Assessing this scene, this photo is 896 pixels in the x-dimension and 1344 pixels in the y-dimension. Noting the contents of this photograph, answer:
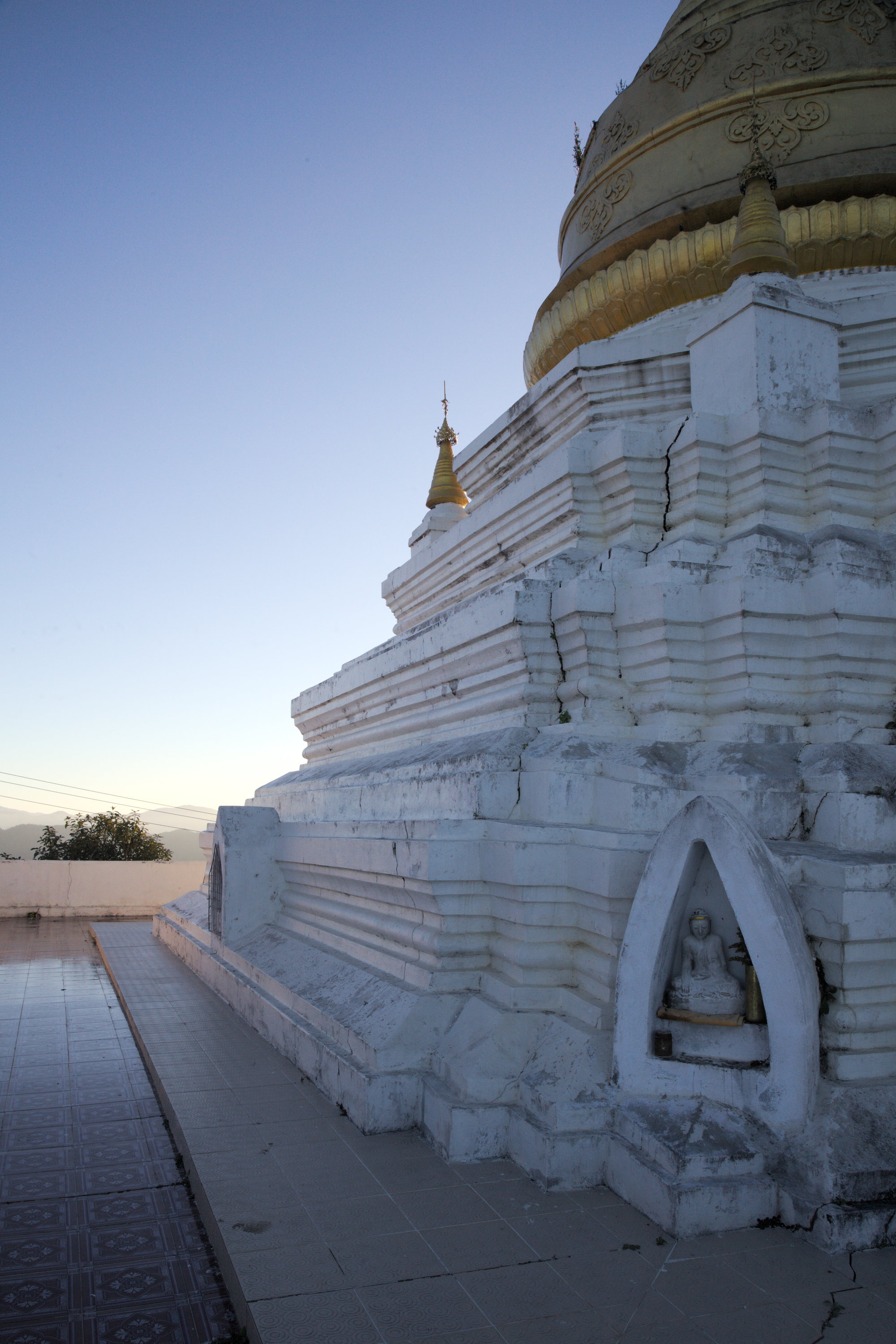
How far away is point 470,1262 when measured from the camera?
11.1 ft

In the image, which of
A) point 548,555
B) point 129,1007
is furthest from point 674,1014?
point 129,1007

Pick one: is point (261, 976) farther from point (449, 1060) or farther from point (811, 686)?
point (811, 686)

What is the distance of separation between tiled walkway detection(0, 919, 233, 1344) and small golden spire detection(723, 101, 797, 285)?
20.0 ft

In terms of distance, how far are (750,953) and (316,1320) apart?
6.51ft

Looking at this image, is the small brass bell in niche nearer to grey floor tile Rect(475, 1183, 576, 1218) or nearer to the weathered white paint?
the weathered white paint

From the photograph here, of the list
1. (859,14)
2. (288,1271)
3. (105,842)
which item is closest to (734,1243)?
(288,1271)

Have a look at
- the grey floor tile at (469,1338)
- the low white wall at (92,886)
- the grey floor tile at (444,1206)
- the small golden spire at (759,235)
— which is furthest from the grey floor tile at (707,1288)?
the low white wall at (92,886)

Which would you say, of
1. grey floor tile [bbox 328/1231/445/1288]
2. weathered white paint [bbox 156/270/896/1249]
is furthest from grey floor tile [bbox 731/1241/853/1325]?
grey floor tile [bbox 328/1231/445/1288]

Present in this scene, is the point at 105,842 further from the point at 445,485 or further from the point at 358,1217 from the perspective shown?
the point at 358,1217

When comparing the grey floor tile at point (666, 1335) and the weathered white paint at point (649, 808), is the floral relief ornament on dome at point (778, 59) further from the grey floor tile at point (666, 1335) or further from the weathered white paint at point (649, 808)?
the grey floor tile at point (666, 1335)

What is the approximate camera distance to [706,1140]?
3.69 meters

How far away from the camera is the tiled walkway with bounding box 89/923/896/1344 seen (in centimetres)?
300

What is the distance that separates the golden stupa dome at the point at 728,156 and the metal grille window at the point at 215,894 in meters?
5.83

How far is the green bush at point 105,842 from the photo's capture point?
1914 centimetres
